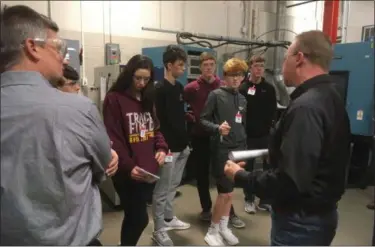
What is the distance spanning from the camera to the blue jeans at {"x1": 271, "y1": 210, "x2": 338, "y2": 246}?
3.95ft

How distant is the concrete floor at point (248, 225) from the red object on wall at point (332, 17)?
8.37 feet

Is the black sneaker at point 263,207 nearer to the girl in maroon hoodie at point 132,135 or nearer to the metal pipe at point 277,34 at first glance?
the girl in maroon hoodie at point 132,135

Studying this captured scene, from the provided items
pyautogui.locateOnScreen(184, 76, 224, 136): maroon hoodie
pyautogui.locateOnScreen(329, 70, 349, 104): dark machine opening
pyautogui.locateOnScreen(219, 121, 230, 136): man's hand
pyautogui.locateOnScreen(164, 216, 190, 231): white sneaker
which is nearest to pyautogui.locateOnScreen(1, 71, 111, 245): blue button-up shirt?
pyautogui.locateOnScreen(219, 121, 230, 136): man's hand

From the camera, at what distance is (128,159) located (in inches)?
70.1

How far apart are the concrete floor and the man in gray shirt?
5.99 ft

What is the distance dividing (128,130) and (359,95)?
339 centimetres

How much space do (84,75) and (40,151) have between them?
350 centimetres

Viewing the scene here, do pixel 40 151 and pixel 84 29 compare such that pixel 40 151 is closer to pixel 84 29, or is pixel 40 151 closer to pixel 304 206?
pixel 304 206

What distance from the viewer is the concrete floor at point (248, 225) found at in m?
2.59

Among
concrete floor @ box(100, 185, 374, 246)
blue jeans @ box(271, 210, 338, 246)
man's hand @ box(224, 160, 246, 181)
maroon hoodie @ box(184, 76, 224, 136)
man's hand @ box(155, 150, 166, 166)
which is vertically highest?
maroon hoodie @ box(184, 76, 224, 136)

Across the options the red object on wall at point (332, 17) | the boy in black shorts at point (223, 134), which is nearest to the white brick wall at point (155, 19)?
the red object on wall at point (332, 17)

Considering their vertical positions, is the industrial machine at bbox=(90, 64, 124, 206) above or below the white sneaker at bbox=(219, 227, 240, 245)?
above

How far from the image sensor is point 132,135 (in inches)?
72.6

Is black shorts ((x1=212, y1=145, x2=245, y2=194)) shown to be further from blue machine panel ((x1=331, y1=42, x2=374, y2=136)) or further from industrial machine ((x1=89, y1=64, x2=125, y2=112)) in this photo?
blue machine panel ((x1=331, y1=42, x2=374, y2=136))
